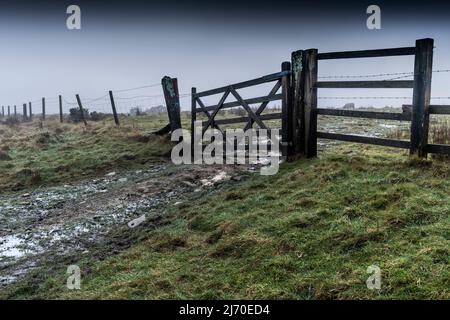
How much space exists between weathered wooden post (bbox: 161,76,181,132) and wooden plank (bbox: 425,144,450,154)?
8739 millimetres

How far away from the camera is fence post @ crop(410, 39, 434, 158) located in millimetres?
6516

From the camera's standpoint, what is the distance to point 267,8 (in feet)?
75.5

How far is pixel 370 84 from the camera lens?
722 cm

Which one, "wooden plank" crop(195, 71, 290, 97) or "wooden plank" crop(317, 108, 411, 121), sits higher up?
"wooden plank" crop(195, 71, 290, 97)

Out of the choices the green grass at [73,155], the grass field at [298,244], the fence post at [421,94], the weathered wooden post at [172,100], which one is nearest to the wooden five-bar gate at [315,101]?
the fence post at [421,94]

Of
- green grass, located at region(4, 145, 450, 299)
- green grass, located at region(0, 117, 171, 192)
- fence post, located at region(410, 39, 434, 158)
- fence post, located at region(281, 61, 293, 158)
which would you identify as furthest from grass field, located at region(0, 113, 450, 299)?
green grass, located at region(0, 117, 171, 192)

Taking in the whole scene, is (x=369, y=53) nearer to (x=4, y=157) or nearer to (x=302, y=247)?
(x=302, y=247)

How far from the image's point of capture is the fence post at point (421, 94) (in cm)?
652

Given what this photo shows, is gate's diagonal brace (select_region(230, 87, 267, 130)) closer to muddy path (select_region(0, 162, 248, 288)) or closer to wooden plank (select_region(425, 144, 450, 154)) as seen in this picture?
muddy path (select_region(0, 162, 248, 288))

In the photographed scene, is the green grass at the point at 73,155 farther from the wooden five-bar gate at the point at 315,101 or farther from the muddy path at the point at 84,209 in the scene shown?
the wooden five-bar gate at the point at 315,101

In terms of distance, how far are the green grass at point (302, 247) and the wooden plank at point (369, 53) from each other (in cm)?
182

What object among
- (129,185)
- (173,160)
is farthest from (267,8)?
(129,185)

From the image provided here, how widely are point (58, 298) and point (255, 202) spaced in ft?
10.5

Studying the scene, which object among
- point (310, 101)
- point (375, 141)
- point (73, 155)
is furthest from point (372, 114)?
point (73, 155)
